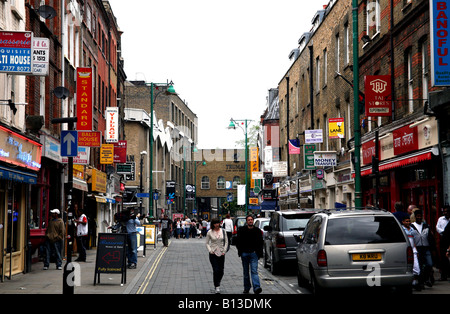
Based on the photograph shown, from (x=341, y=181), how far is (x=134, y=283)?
56.1ft

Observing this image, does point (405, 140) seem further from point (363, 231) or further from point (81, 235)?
point (81, 235)

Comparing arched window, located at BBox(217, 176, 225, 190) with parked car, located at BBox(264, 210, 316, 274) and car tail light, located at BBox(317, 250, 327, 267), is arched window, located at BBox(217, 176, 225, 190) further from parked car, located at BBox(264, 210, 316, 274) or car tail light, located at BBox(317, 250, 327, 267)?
car tail light, located at BBox(317, 250, 327, 267)

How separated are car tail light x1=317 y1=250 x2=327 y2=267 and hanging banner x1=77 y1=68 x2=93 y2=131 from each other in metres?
16.4

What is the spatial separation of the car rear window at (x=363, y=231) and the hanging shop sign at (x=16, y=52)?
686cm

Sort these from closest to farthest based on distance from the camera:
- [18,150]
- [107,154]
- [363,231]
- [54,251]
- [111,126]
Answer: [363,231], [18,150], [54,251], [107,154], [111,126]

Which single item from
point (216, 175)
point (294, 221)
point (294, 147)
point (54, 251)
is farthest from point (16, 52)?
point (216, 175)

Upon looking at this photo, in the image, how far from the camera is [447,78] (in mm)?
16078

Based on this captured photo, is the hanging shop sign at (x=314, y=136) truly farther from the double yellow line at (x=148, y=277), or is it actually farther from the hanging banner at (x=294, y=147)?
the double yellow line at (x=148, y=277)

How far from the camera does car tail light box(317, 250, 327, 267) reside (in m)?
12.8

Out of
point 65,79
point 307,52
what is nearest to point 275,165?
point 307,52

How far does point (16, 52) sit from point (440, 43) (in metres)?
9.46

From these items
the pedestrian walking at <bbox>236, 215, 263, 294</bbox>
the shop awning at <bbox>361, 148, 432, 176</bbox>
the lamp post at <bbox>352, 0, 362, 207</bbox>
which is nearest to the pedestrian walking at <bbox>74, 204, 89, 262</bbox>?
the lamp post at <bbox>352, 0, 362, 207</bbox>

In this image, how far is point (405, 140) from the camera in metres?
21.2

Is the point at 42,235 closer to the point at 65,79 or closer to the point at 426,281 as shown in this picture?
the point at 65,79
